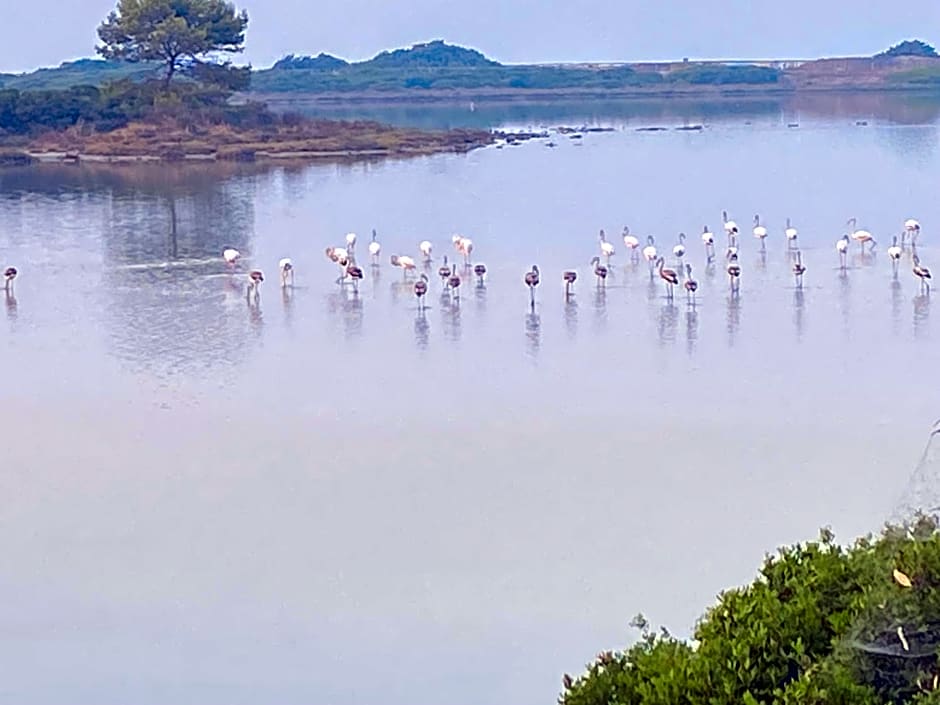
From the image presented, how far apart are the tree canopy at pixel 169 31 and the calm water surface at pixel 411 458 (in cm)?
2179

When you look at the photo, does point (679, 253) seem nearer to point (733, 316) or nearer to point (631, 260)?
point (631, 260)

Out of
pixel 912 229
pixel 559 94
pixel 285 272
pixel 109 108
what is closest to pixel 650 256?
pixel 912 229

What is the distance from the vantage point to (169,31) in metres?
35.7

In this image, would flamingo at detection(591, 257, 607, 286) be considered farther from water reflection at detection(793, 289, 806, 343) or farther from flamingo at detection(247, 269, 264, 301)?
flamingo at detection(247, 269, 264, 301)

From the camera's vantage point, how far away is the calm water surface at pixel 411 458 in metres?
5.46

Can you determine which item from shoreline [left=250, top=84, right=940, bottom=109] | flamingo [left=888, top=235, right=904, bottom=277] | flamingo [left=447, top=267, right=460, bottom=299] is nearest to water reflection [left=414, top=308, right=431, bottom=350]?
flamingo [left=447, top=267, right=460, bottom=299]

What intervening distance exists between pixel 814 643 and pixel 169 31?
3409 cm

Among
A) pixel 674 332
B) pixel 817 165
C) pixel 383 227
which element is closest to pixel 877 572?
pixel 674 332

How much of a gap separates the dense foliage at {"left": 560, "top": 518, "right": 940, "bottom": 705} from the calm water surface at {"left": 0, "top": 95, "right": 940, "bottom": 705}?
1.65 m

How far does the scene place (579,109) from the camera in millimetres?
54094

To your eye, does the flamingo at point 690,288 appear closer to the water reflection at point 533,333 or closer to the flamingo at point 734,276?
the flamingo at point 734,276

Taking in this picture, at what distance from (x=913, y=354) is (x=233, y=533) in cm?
446

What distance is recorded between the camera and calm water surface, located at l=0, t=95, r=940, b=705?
5.46 meters

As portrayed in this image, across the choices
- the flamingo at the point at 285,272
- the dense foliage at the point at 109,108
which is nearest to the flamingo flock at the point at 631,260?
the flamingo at the point at 285,272
